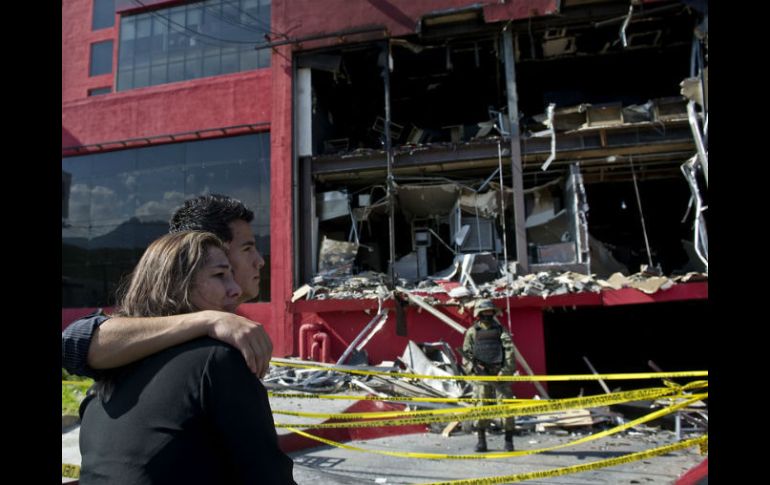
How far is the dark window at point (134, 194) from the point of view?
46.5 ft

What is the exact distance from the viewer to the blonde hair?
150cm

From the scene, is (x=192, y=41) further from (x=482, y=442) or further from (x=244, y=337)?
(x=244, y=337)

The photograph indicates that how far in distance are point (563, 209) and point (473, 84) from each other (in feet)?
18.1

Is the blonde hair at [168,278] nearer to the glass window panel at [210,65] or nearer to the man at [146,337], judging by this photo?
the man at [146,337]

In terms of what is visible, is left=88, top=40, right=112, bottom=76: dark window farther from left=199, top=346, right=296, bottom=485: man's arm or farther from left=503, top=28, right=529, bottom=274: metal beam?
left=199, top=346, right=296, bottom=485: man's arm

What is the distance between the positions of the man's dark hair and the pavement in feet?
13.3

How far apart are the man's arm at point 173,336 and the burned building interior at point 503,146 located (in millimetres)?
10802

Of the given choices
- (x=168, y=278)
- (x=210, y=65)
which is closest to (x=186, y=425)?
(x=168, y=278)

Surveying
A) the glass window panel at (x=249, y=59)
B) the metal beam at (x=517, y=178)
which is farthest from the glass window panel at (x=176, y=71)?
the metal beam at (x=517, y=178)
